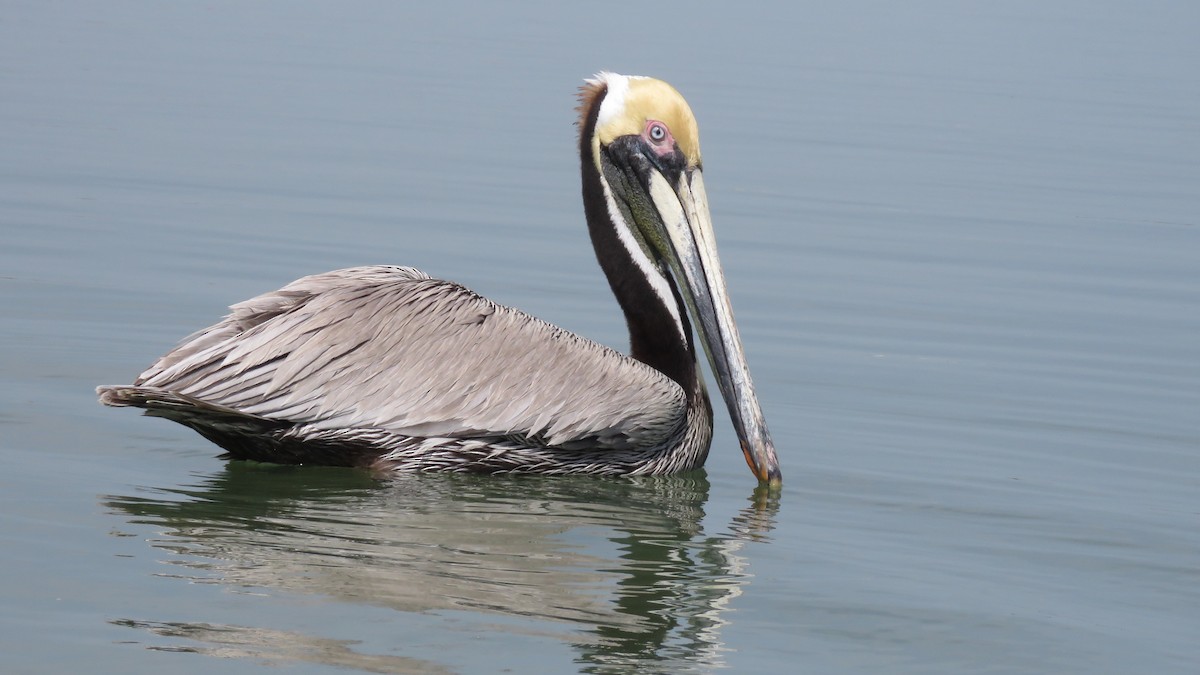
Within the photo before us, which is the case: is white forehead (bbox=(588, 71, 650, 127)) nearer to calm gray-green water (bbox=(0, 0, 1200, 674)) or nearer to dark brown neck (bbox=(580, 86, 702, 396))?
dark brown neck (bbox=(580, 86, 702, 396))

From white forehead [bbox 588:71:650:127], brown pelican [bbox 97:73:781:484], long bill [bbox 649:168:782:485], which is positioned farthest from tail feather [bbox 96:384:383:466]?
white forehead [bbox 588:71:650:127]

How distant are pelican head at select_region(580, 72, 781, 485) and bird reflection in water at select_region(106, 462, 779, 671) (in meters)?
0.56

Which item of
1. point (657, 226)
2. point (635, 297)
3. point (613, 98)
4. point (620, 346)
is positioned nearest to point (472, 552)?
point (635, 297)

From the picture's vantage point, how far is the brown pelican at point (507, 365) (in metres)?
5.61

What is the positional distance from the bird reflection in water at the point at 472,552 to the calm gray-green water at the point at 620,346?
0.02 m

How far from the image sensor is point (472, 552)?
5.10 metres

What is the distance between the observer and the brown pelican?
5.61 meters

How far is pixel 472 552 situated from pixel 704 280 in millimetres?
1794

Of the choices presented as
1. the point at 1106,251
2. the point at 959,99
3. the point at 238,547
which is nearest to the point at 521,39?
the point at 959,99

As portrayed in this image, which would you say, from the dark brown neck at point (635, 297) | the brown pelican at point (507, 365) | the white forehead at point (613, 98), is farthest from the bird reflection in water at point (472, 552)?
the white forehead at point (613, 98)

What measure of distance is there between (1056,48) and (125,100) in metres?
17.0

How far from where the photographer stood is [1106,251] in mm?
11180

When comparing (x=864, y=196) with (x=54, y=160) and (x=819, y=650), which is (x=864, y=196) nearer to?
(x=54, y=160)

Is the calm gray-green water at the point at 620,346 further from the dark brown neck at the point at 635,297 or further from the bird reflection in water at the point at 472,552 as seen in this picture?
the dark brown neck at the point at 635,297
